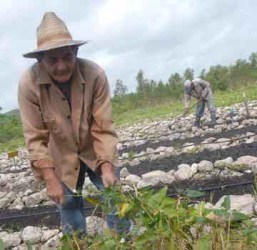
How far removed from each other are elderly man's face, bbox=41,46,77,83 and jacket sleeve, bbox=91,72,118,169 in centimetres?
23

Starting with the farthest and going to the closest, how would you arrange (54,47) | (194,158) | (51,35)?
(194,158), (51,35), (54,47)

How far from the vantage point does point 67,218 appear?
11.5 feet

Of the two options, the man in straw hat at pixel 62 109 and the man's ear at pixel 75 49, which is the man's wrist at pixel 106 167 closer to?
the man in straw hat at pixel 62 109

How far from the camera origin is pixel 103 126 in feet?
9.98

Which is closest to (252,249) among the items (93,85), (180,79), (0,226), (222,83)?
(93,85)

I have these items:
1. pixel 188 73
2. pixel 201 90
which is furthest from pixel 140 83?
pixel 201 90

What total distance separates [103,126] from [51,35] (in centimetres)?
58

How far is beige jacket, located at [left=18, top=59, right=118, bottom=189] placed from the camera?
9.89ft

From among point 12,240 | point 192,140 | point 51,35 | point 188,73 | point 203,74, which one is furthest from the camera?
point 188,73

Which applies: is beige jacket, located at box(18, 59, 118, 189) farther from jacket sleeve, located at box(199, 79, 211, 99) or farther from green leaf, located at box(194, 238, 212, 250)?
jacket sleeve, located at box(199, 79, 211, 99)

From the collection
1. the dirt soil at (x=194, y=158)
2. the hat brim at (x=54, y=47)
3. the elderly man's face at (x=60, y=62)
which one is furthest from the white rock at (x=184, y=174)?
the hat brim at (x=54, y=47)

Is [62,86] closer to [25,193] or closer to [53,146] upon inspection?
[53,146]

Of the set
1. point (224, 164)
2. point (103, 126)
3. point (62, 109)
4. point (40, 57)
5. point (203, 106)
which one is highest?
point (40, 57)

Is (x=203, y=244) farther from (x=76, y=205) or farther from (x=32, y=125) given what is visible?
(x=76, y=205)
